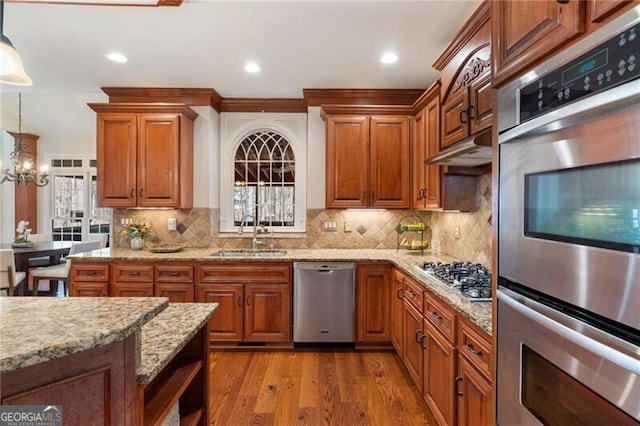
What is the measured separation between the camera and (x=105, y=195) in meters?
3.74

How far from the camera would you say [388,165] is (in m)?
3.73

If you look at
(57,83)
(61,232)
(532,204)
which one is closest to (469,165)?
(532,204)

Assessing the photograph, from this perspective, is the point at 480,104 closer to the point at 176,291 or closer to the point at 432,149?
the point at 432,149

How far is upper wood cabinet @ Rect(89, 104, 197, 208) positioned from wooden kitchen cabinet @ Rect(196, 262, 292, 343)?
3.21ft

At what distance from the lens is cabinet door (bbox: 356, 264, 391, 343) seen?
3.42m

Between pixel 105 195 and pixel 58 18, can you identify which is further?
pixel 105 195

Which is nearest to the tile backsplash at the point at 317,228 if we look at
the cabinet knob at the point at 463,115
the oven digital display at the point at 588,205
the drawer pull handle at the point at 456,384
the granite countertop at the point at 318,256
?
the granite countertop at the point at 318,256

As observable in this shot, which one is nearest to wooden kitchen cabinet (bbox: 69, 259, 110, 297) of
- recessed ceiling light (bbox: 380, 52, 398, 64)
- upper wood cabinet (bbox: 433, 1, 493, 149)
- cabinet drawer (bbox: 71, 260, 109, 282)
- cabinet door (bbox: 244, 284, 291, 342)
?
cabinet drawer (bbox: 71, 260, 109, 282)

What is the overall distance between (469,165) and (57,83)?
426 cm

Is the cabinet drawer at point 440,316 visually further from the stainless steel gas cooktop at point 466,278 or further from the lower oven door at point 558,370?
the lower oven door at point 558,370

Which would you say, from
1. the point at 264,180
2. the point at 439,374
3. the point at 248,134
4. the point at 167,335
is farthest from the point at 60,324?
the point at 248,134

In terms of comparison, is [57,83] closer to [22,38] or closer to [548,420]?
[22,38]

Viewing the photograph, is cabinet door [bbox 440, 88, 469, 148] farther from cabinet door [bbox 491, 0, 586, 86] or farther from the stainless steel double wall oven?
the stainless steel double wall oven

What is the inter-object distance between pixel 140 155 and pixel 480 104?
3357mm
